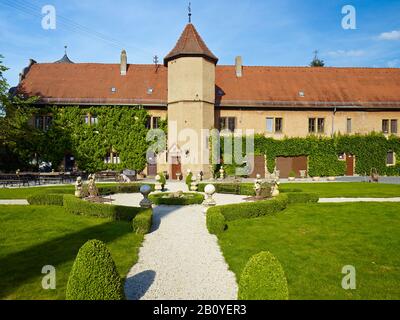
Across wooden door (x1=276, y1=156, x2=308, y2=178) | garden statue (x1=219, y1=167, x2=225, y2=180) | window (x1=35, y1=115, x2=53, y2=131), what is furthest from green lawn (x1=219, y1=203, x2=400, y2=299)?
window (x1=35, y1=115, x2=53, y2=131)

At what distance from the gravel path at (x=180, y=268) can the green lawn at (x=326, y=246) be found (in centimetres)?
48

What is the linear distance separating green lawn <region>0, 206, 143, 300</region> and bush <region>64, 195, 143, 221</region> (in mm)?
340

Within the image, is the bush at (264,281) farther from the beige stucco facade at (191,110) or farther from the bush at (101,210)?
the beige stucco facade at (191,110)

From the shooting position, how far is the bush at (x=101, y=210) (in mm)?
11953

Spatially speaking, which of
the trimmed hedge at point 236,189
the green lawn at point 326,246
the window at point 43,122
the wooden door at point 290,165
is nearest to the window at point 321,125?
the wooden door at point 290,165

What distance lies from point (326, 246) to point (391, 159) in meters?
29.7

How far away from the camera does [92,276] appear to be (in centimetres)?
461

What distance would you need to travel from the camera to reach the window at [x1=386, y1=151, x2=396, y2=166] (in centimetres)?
3297

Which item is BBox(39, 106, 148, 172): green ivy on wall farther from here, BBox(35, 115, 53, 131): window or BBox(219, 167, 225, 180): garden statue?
BBox(219, 167, 225, 180): garden statue

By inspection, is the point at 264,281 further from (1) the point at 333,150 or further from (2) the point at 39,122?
(2) the point at 39,122

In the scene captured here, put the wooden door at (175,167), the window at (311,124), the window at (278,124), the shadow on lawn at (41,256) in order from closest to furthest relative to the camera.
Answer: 1. the shadow on lawn at (41,256)
2. the wooden door at (175,167)
3. the window at (278,124)
4. the window at (311,124)

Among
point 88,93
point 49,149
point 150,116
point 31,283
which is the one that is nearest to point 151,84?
point 150,116
